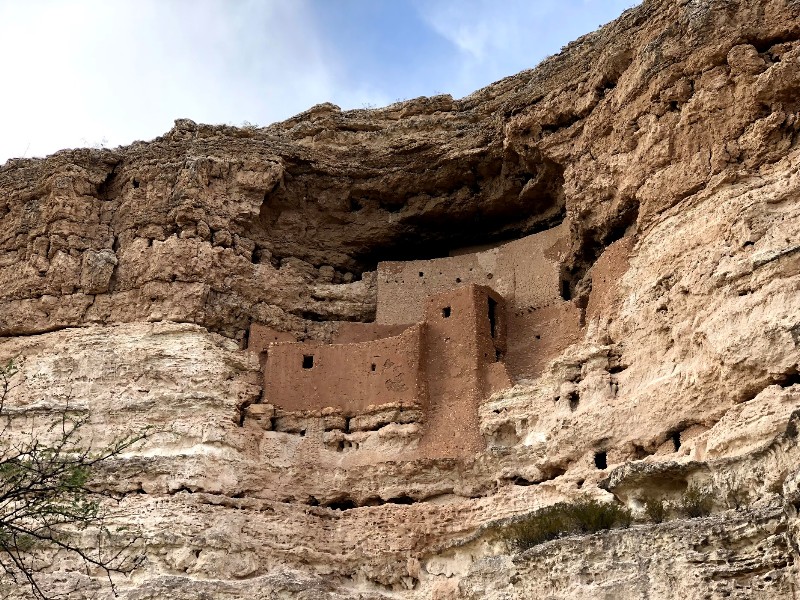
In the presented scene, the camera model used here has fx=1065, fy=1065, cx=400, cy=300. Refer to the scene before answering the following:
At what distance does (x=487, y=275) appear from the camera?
787 inches

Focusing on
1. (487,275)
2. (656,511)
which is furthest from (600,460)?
(487,275)

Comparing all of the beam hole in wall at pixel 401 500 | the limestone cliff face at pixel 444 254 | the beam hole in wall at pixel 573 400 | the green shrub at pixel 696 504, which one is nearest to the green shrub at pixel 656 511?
the green shrub at pixel 696 504

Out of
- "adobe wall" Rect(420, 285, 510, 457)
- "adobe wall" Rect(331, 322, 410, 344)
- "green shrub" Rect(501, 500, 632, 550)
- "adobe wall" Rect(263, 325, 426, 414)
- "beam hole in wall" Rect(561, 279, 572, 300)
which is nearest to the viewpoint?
"green shrub" Rect(501, 500, 632, 550)

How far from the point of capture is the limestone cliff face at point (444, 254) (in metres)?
12.6

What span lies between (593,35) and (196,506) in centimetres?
1103

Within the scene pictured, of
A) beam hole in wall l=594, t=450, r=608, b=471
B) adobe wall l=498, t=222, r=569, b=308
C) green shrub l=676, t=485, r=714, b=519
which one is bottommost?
green shrub l=676, t=485, r=714, b=519

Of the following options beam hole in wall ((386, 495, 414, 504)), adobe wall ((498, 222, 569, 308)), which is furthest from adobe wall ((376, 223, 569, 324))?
beam hole in wall ((386, 495, 414, 504))

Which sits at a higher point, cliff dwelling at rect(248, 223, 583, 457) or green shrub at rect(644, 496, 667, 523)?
cliff dwelling at rect(248, 223, 583, 457)

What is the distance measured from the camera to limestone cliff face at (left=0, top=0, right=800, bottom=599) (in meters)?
12.6

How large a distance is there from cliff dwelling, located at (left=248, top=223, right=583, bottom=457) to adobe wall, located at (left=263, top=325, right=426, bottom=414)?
0.02 metres

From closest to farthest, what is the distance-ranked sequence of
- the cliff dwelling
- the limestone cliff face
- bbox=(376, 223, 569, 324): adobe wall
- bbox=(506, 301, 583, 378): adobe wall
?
1. the limestone cliff face
2. the cliff dwelling
3. bbox=(506, 301, 583, 378): adobe wall
4. bbox=(376, 223, 569, 324): adobe wall

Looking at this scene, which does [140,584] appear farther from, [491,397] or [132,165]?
[132,165]

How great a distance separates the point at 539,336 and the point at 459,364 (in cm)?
148

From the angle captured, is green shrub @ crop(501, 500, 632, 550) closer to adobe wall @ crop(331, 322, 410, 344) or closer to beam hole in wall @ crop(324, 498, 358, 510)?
beam hole in wall @ crop(324, 498, 358, 510)
